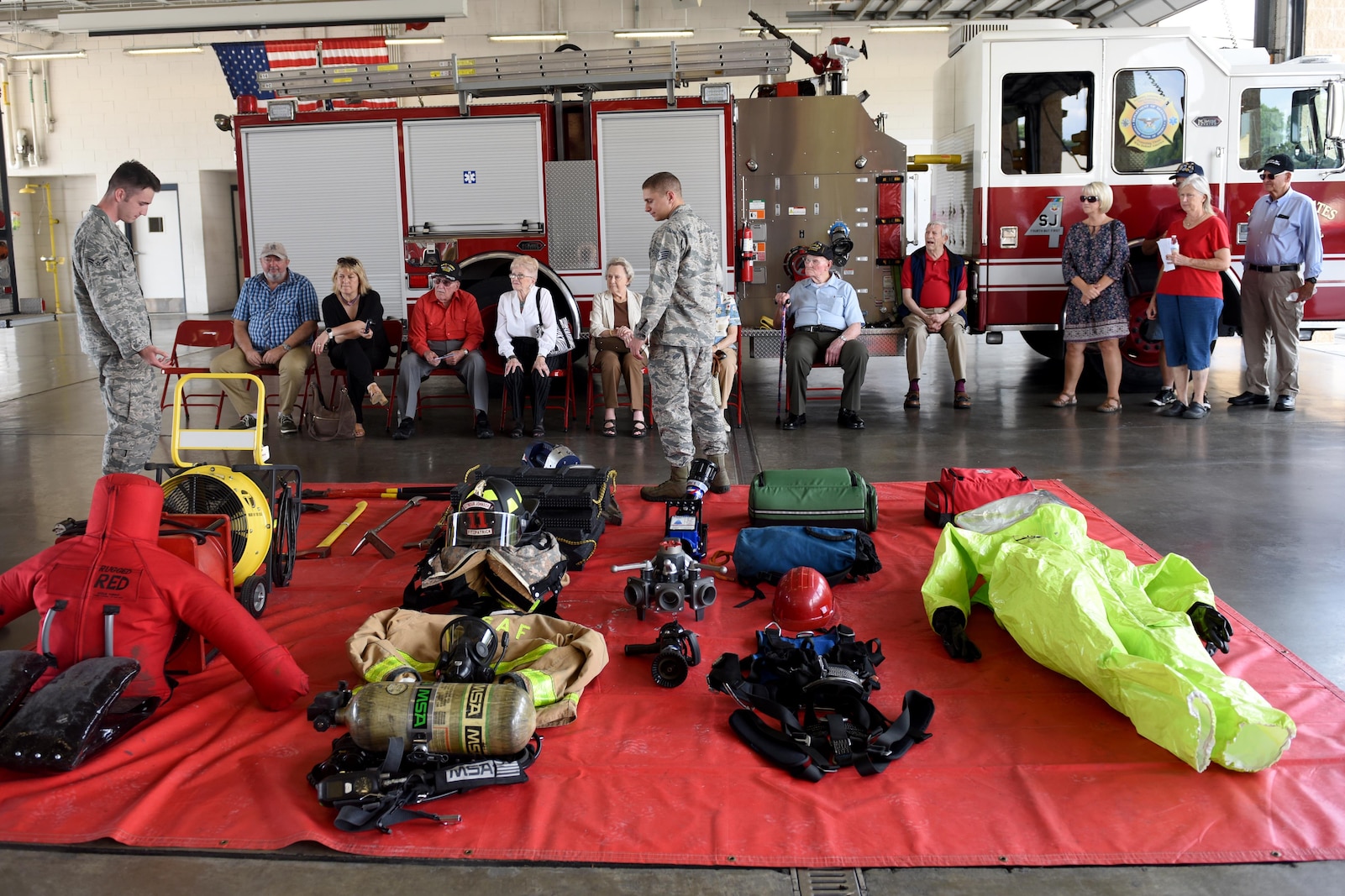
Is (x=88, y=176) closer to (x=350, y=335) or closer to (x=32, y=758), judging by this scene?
(x=350, y=335)

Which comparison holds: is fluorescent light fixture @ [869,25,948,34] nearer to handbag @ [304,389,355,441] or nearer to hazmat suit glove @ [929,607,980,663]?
handbag @ [304,389,355,441]

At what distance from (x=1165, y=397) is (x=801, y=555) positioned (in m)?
5.51

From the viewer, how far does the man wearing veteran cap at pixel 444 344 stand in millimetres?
8484

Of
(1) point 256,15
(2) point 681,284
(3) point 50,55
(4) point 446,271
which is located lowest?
(2) point 681,284

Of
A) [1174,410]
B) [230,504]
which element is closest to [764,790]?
[230,504]

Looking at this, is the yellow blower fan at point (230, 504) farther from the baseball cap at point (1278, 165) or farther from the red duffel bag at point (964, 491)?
the baseball cap at point (1278, 165)

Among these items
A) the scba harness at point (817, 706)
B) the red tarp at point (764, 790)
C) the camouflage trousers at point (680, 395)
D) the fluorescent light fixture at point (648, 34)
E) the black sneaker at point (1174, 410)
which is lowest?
the red tarp at point (764, 790)

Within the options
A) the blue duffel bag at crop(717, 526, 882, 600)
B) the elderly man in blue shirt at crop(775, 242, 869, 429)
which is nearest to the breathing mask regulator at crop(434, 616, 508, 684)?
the blue duffel bag at crop(717, 526, 882, 600)

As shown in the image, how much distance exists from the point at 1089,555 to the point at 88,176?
898 inches

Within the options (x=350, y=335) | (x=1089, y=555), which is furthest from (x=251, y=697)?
(x=350, y=335)

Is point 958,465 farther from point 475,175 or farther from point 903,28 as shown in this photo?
point 903,28

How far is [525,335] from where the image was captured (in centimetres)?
840

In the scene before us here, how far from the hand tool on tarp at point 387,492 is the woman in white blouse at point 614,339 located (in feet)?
7.59

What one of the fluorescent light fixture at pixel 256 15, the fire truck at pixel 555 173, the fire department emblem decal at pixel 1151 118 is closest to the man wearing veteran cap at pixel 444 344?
the fire truck at pixel 555 173
